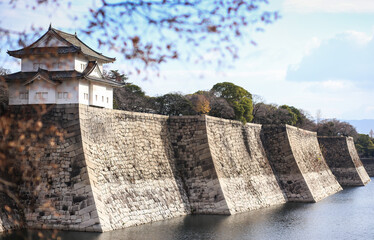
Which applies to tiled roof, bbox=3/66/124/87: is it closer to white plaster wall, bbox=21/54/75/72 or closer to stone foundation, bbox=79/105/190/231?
white plaster wall, bbox=21/54/75/72

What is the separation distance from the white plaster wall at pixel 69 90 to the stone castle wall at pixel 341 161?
3008 centimetres

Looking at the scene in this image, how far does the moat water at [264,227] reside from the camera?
15.1m

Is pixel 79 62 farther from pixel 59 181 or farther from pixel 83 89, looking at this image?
pixel 59 181

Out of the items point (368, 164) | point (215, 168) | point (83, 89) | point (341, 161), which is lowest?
point (368, 164)

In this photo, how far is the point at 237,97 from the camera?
3419 centimetres

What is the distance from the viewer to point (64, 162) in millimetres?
15875

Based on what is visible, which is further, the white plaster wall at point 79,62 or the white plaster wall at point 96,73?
the white plaster wall at point 96,73

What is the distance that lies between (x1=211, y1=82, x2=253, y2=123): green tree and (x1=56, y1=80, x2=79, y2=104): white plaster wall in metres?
15.5

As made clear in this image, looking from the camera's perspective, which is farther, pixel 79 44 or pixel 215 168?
pixel 215 168

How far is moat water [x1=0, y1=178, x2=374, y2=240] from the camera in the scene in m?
15.1

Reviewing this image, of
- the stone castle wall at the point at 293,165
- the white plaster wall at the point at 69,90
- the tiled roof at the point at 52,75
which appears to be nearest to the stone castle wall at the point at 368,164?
the stone castle wall at the point at 293,165

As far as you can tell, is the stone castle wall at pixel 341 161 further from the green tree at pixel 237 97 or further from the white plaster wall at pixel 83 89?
the white plaster wall at pixel 83 89

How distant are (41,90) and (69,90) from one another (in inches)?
39.3

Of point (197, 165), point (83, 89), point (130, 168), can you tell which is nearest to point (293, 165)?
point (197, 165)
